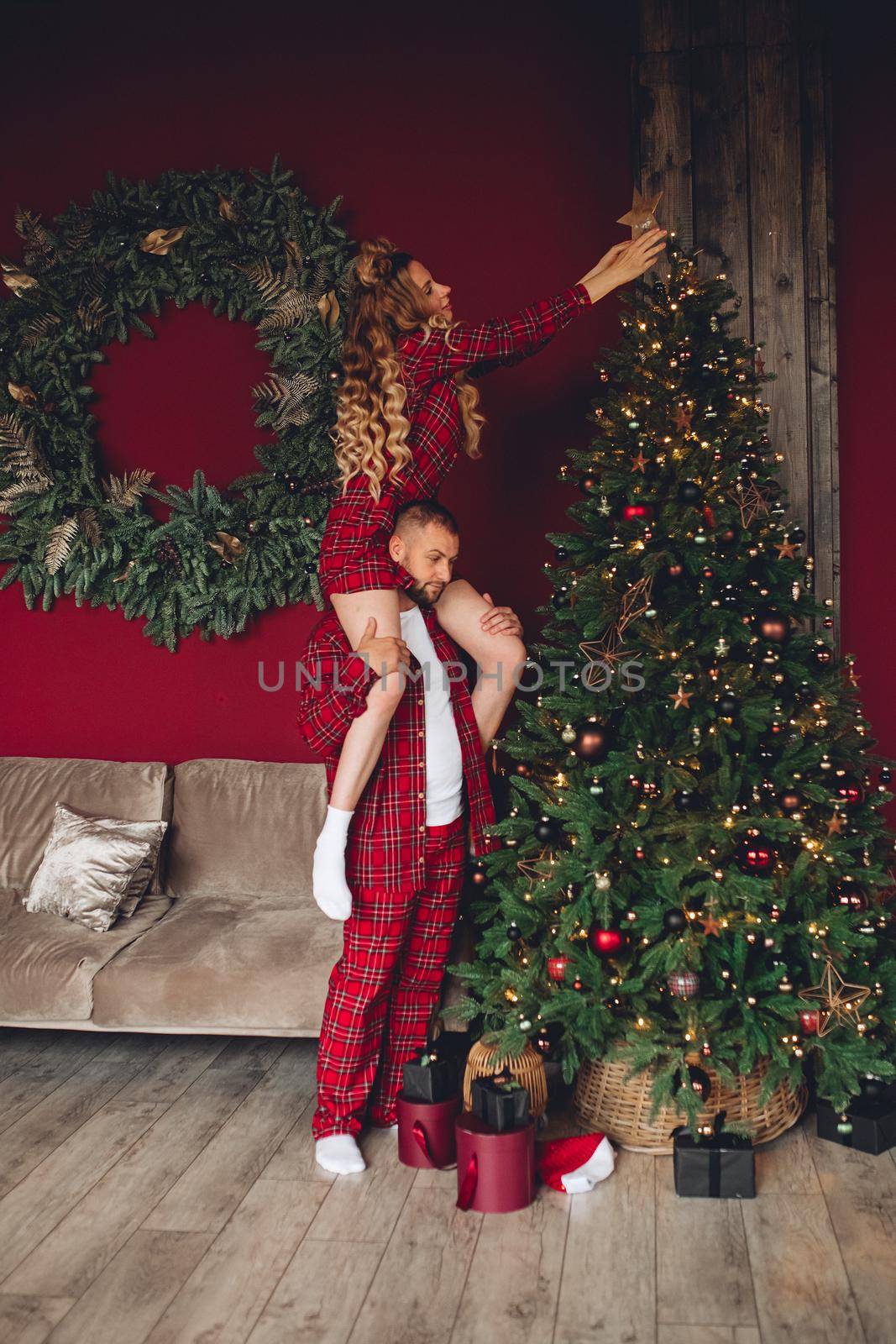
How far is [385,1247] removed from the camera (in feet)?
7.27

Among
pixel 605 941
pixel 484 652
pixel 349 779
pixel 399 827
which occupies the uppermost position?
pixel 484 652

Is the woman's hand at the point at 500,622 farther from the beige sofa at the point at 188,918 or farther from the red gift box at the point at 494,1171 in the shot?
the red gift box at the point at 494,1171

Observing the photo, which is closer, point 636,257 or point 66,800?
point 636,257

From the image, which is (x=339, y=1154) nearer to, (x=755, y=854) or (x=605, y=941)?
(x=605, y=941)

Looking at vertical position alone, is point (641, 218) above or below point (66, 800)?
above

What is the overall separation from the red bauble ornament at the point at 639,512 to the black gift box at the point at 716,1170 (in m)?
1.34

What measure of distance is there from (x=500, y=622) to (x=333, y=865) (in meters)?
0.72

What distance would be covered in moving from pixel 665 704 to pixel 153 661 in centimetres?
204

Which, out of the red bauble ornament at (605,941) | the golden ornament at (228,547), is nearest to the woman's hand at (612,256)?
the golden ornament at (228,547)

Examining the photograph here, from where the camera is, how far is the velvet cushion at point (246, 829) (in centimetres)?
352

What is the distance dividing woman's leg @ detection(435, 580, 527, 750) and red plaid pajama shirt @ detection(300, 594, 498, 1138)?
0.06 meters

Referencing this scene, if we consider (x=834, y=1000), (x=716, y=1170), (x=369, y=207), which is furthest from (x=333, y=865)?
(x=369, y=207)

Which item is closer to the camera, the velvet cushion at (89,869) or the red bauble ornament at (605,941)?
the red bauble ornament at (605,941)

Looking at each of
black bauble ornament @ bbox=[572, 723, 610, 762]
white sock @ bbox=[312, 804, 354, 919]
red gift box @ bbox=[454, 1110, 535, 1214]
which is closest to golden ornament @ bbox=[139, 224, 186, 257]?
white sock @ bbox=[312, 804, 354, 919]
